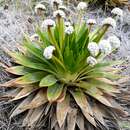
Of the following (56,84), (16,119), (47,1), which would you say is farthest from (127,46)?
(16,119)

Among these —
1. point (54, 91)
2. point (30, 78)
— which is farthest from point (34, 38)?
point (54, 91)

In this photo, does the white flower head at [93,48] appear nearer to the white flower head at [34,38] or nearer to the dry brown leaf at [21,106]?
the dry brown leaf at [21,106]

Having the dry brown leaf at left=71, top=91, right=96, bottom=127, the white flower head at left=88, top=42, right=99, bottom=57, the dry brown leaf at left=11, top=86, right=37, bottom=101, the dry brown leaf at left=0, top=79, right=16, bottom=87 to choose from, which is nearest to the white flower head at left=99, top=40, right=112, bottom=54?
the white flower head at left=88, top=42, right=99, bottom=57

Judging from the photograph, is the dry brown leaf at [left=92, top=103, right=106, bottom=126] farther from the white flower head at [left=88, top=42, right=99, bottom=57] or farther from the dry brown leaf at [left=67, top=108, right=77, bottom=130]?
the white flower head at [left=88, top=42, right=99, bottom=57]

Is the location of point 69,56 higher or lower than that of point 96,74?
higher

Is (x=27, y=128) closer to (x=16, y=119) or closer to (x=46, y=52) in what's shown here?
(x=16, y=119)

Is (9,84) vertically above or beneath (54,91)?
above

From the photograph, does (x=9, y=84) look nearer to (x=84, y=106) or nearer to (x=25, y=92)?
(x=25, y=92)
